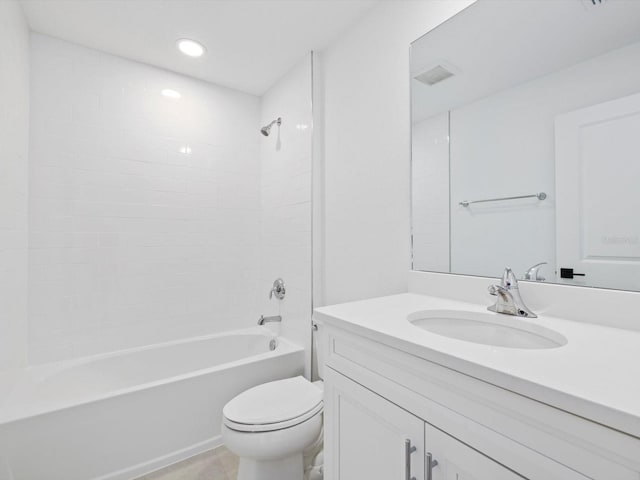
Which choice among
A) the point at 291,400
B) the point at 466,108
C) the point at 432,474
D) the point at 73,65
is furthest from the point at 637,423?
the point at 73,65

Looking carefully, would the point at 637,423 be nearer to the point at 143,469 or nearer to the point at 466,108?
the point at 466,108

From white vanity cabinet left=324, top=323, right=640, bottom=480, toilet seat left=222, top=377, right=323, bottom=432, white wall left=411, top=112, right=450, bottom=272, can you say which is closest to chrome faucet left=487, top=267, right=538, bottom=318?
white wall left=411, top=112, right=450, bottom=272

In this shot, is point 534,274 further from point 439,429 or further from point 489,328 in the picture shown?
point 439,429

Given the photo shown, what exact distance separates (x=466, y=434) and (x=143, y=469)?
1716 millimetres

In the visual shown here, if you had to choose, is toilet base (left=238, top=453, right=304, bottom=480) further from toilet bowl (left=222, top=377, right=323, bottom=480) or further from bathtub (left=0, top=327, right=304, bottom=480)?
bathtub (left=0, top=327, right=304, bottom=480)

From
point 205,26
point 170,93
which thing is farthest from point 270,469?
point 170,93

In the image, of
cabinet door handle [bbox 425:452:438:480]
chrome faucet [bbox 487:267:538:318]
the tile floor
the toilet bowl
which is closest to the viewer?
cabinet door handle [bbox 425:452:438:480]

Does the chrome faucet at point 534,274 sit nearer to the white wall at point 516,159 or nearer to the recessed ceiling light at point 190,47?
the white wall at point 516,159

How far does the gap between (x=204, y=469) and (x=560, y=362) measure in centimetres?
178

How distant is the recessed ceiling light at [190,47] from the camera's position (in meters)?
1.91

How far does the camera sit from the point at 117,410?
4.85 feet

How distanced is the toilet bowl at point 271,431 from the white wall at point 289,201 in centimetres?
60

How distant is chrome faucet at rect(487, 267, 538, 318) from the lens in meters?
0.94

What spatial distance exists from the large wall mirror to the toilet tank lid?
34.3 inches
